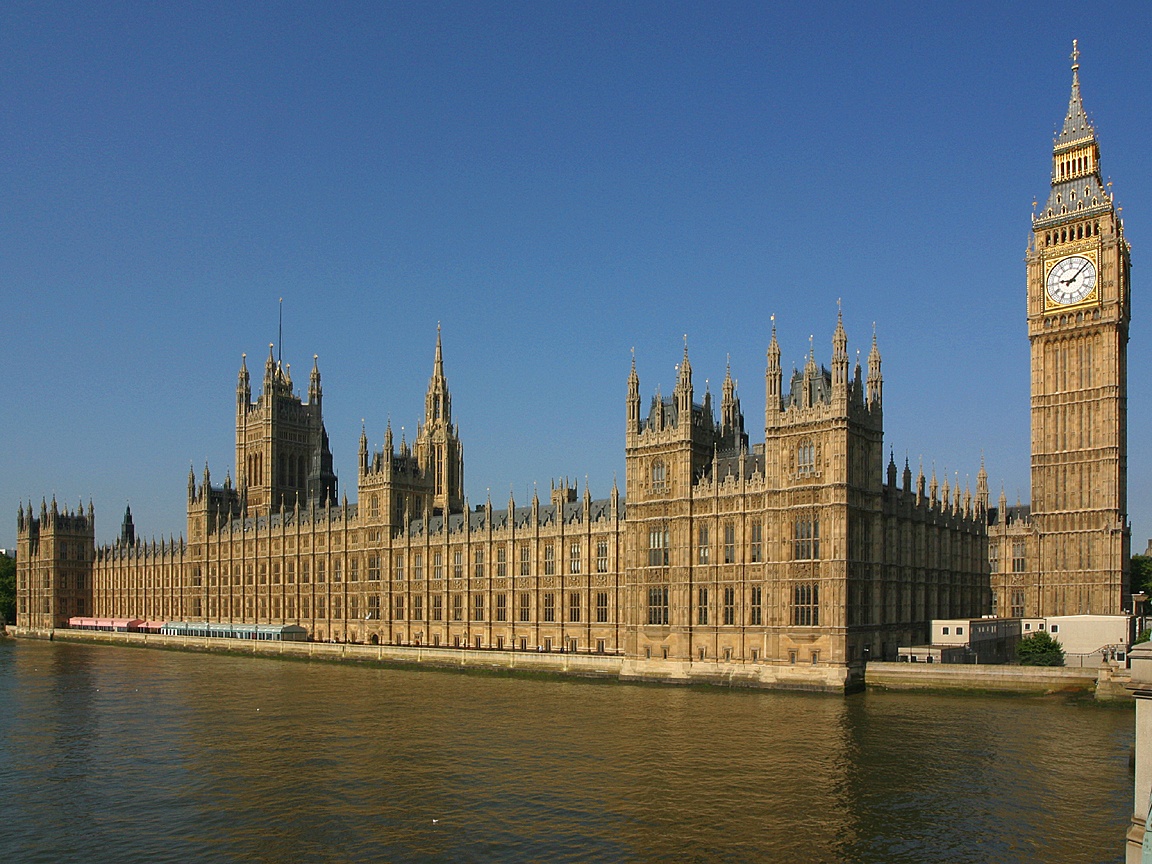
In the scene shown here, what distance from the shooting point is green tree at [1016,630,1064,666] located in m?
80.1

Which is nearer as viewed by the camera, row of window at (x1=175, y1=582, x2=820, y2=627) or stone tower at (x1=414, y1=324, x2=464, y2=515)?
row of window at (x1=175, y1=582, x2=820, y2=627)

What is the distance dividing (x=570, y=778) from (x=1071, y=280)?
273 ft

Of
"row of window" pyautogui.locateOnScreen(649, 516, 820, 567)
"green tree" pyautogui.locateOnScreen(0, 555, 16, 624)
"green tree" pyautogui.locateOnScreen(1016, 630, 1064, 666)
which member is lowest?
"green tree" pyautogui.locateOnScreen(0, 555, 16, 624)

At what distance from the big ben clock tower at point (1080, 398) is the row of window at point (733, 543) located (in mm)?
40242

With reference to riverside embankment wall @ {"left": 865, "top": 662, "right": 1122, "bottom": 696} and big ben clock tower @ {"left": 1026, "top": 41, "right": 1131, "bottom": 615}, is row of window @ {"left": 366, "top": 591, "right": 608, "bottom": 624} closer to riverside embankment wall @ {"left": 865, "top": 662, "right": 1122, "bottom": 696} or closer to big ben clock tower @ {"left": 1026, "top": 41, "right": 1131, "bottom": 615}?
riverside embankment wall @ {"left": 865, "top": 662, "right": 1122, "bottom": 696}

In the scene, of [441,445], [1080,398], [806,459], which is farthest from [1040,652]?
[441,445]

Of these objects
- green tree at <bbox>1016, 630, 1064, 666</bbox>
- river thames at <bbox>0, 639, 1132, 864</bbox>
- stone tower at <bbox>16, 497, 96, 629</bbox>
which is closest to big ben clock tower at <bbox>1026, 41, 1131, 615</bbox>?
green tree at <bbox>1016, 630, 1064, 666</bbox>

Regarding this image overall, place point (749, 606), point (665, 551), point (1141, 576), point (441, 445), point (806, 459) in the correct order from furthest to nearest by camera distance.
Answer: point (441, 445), point (1141, 576), point (665, 551), point (749, 606), point (806, 459)

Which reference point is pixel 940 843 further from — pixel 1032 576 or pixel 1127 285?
pixel 1127 285

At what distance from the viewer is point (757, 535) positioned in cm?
8162

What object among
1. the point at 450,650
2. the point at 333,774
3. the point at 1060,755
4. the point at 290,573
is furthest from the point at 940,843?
the point at 290,573

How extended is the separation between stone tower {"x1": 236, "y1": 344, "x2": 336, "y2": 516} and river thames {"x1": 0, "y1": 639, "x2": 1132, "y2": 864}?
9476 cm

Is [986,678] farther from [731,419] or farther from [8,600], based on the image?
[8,600]

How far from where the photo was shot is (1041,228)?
360 ft
